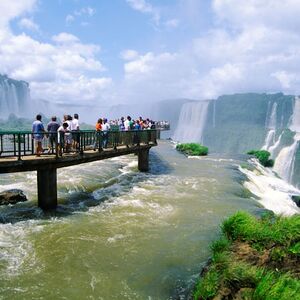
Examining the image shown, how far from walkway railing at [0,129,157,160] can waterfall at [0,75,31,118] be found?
11044 cm

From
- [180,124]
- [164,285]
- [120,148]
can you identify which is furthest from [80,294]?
[180,124]

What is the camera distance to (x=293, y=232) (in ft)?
25.7

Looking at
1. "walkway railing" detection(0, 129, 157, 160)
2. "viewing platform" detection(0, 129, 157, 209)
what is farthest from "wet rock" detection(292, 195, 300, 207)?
"viewing platform" detection(0, 129, 157, 209)

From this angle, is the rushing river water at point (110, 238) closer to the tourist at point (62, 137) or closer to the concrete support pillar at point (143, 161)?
the tourist at point (62, 137)

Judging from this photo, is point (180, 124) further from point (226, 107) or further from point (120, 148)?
point (120, 148)

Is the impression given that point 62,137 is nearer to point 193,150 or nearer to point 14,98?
point 193,150

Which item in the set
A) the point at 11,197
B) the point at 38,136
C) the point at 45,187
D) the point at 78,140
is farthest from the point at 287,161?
the point at 38,136

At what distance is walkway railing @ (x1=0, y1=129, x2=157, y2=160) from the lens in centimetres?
1193

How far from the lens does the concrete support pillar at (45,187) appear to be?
12852mm

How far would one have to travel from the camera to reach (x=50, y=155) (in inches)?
514

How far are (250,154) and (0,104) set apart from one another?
100154 millimetres

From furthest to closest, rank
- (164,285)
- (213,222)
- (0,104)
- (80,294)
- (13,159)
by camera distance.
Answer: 1. (0,104)
2. (213,222)
3. (13,159)
4. (164,285)
5. (80,294)

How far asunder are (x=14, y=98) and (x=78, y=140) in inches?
4817

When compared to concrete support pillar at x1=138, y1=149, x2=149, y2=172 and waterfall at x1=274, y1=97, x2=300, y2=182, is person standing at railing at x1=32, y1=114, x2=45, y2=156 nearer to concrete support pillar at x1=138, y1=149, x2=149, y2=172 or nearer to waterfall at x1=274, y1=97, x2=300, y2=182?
concrete support pillar at x1=138, y1=149, x2=149, y2=172
